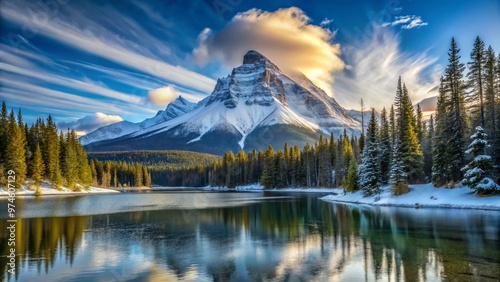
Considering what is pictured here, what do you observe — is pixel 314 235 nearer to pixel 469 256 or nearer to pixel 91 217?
pixel 469 256

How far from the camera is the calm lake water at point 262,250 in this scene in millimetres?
17516

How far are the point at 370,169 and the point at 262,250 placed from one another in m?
43.7

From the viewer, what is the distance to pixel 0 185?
86.3m

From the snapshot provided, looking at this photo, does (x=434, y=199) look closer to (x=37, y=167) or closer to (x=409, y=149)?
(x=409, y=149)

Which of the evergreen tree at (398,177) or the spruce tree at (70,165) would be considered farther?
the spruce tree at (70,165)

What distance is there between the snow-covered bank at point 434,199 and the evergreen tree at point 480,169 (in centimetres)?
159

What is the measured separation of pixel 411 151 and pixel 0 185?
9347 centimetres

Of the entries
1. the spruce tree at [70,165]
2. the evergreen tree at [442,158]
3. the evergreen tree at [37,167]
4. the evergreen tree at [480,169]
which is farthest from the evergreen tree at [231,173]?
the evergreen tree at [480,169]

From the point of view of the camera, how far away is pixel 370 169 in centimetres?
6234

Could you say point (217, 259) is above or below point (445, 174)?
below

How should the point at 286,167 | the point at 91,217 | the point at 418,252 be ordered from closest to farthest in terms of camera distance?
the point at 418,252, the point at 91,217, the point at 286,167

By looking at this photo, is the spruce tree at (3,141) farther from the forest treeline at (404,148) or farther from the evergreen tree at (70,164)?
the evergreen tree at (70,164)

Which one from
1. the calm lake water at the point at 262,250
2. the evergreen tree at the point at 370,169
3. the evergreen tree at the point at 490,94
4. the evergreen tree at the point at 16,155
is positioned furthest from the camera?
the evergreen tree at the point at 16,155

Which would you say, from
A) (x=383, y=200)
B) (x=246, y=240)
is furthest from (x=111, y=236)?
(x=383, y=200)
